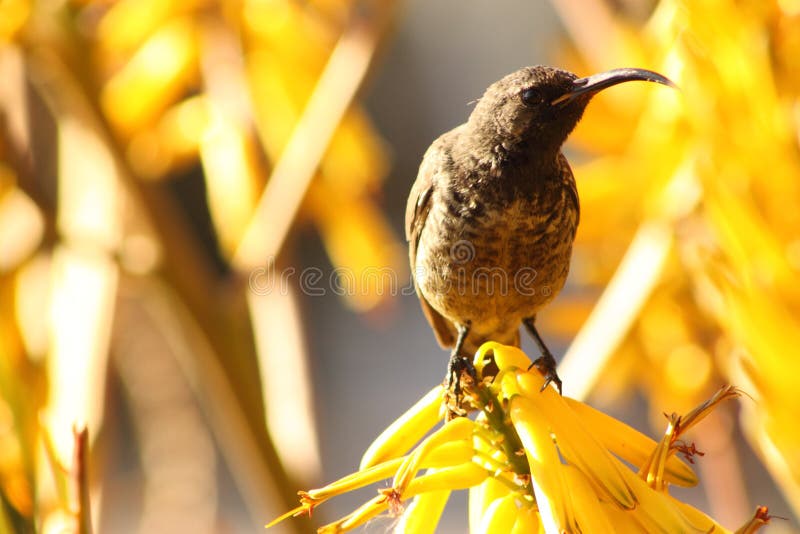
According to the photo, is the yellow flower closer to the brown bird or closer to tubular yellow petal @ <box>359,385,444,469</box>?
tubular yellow petal @ <box>359,385,444,469</box>

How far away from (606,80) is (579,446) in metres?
0.49

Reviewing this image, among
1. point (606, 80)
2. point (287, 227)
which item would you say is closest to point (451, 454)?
point (606, 80)

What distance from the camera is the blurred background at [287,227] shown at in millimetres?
1073

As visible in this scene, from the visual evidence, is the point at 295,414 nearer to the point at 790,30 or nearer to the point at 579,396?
the point at 579,396

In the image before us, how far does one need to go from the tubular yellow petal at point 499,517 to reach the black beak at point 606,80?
47cm

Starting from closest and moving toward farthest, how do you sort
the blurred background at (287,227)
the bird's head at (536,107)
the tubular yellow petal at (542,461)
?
the tubular yellow petal at (542,461) → the blurred background at (287,227) → the bird's head at (536,107)

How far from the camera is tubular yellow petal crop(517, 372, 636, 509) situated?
0.78 metres

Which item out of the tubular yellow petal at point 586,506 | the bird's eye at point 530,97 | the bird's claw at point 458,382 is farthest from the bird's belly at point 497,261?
the tubular yellow petal at point 586,506

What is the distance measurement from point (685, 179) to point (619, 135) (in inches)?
10.2

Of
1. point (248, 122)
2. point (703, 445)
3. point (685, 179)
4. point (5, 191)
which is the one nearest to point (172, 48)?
point (248, 122)

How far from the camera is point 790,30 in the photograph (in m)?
1.14

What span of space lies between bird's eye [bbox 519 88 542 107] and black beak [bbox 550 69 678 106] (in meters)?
0.02

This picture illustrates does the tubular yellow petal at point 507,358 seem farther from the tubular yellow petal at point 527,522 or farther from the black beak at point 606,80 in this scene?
the black beak at point 606,80

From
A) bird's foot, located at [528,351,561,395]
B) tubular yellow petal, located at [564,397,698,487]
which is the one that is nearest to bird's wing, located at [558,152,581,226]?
bird's foot, located at [528,351,561,395]
